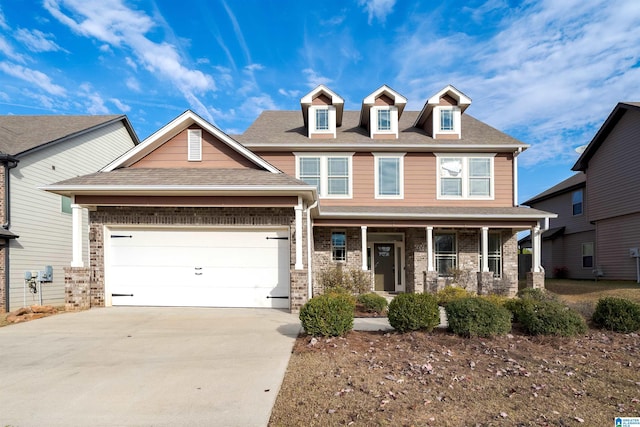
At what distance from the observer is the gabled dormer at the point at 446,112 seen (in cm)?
1511

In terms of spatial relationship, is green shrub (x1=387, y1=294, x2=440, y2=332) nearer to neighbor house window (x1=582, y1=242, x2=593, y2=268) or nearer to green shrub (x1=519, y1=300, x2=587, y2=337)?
green shrub (x1=519, y1=300, x2=587, y2=337)

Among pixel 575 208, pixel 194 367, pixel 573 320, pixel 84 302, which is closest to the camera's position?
pixel 194 367

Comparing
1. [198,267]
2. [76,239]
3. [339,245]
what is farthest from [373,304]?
[76,239]

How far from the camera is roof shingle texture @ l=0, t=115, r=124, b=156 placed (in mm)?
12914

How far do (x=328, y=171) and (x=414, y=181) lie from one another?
11.2 ft

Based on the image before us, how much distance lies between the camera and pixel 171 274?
33.1 ft

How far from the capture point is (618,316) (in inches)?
292

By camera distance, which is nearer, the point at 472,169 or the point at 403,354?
the point at 403,354

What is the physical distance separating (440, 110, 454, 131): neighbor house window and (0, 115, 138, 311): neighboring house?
509 inches

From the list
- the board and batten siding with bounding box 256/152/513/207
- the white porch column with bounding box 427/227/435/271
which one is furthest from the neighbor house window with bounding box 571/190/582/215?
the white porch column with bounding box 427/227/435/271

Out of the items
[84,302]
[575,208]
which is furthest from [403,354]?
[575,208]

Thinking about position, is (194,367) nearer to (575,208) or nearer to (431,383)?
(431,383)

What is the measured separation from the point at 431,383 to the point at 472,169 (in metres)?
11.9

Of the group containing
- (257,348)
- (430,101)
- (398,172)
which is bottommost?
(257,348)
